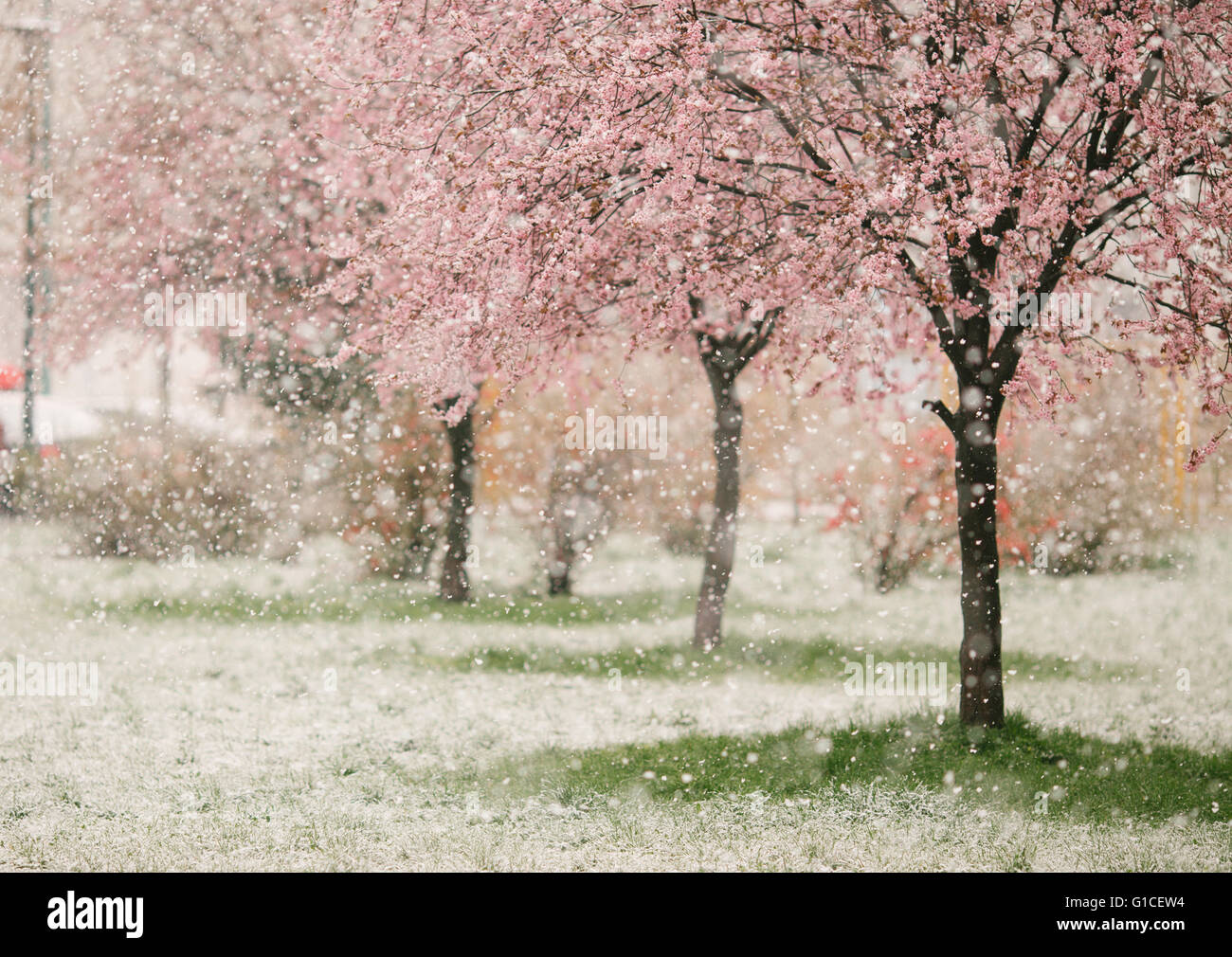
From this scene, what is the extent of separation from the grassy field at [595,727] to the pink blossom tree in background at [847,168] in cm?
129

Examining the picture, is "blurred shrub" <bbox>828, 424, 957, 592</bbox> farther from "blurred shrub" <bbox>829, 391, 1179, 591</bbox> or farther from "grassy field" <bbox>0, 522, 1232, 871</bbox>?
"grassy field" <bbox>0, 522, 1232, 871</bbox>

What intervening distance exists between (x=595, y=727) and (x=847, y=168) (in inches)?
177

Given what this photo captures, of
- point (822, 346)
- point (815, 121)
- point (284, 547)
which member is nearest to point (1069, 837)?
point (822, 346)

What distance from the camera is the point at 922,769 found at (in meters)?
6.96

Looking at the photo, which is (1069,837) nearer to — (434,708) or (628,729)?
(628,729)

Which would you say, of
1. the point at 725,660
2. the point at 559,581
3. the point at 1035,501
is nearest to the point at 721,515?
the point at 725,660

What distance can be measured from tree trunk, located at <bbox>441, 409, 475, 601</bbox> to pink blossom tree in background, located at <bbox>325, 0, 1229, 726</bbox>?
5445 millimetres

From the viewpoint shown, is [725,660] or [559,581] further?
[559,581]

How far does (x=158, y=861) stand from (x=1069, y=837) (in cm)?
508

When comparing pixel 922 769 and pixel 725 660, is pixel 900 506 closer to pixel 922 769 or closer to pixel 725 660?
pixel 725 660

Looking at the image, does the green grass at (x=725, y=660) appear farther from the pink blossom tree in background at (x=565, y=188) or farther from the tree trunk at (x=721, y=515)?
the pink blossom tree in background at (x=565, y=188)

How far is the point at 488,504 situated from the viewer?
43.9 feet

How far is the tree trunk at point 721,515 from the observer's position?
33.5ft
